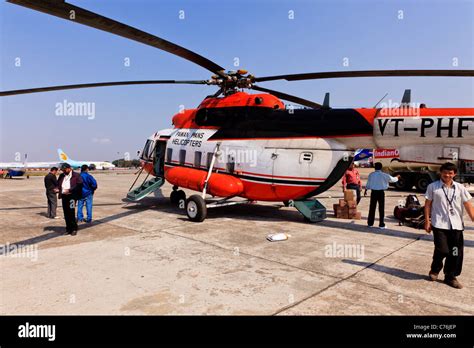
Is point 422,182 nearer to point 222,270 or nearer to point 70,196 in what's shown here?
point 222,270

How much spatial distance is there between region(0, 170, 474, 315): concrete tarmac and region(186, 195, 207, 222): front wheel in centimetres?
23

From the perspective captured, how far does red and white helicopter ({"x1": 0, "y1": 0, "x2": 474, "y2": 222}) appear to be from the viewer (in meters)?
7.05

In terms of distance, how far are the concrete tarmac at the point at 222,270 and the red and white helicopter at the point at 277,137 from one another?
47.9 inches

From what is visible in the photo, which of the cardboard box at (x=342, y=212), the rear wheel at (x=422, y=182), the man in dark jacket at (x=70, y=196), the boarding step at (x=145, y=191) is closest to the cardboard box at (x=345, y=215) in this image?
the cardboard box at (x=342, y=212)

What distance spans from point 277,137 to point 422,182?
13940mm

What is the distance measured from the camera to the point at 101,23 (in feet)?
18.4

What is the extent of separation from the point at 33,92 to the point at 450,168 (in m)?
9.31

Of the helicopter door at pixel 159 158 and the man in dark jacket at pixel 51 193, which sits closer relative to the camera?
the man in dark jacket at pixel 51 193

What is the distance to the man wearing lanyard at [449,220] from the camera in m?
4.46

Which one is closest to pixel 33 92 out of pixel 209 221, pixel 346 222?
pixel 209 221
